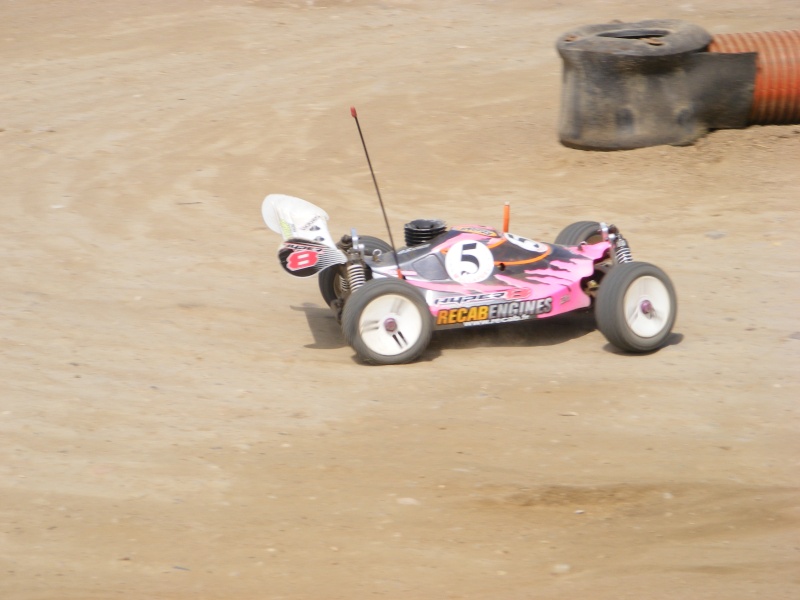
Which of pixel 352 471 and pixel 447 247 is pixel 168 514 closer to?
pixel 352 471

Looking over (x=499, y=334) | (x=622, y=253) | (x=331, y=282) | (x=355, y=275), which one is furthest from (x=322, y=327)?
(x=622, y=253)

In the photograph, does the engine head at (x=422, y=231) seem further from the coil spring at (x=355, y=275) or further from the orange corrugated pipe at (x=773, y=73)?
the orange corrugated pipe at (x=773, y=73)

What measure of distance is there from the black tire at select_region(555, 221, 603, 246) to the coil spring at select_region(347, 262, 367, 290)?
1907 millimetres

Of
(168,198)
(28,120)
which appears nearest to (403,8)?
(28,120)

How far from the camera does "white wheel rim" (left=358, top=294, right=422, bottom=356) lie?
8.08 metres

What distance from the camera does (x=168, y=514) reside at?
19.9 feet

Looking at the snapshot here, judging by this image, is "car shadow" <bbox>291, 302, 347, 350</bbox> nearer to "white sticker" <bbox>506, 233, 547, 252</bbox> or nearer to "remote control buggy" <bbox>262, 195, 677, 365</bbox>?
"remote control buggy" <bbox>262, 195, 677, 365</bbox>

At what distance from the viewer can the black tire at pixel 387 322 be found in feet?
26.3

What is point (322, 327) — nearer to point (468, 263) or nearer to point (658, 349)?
point (468, 263)

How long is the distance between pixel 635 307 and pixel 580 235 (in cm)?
116

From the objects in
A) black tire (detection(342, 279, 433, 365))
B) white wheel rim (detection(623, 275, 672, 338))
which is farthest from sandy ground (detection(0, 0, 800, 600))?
white wheel rim (detection(623, 275, 672, 338))

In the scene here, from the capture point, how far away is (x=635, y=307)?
8.40 metres

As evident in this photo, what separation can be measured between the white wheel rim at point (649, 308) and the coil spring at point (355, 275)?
1.99 metres

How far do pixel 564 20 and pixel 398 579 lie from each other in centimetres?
1639
